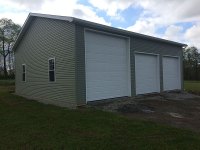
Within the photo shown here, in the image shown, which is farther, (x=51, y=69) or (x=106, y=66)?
(x=51, y=69)

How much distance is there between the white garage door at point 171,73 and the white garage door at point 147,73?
1.11m

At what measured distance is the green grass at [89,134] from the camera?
6.56 meters

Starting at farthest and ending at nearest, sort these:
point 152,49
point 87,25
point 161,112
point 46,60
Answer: point 152,49, point 46,60, point 87,25, point 161,112

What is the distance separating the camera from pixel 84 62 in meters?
12.8

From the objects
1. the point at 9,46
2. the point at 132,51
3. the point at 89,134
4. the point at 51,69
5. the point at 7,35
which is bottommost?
the point at 89,134

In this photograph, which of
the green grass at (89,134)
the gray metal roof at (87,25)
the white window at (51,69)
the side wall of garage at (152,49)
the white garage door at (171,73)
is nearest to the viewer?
the green grass at (89,134)

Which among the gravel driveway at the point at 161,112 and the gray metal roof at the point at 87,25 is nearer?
the gravel driveway at the point at 161,112

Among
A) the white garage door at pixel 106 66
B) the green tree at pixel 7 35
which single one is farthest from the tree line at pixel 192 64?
the white garage door at pixel 106 66

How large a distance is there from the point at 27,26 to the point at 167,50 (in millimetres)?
10272

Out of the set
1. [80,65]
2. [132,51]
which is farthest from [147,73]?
[80,65]

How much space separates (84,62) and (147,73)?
6.25 metres

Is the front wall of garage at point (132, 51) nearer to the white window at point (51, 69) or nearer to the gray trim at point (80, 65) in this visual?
the gray trim at point (80, 65)

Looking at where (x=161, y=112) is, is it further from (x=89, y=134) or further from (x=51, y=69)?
(x=51, y=69)

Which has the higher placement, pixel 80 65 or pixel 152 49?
pixel 152 49
